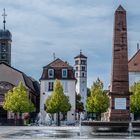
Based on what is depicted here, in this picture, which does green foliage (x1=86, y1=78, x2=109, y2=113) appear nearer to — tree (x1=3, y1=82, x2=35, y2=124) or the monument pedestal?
tree (x1=3, y1=82, x2=35, y2=124)

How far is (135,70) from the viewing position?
98.6 meters

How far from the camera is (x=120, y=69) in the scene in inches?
1502

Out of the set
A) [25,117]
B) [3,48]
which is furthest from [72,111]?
[3,48]

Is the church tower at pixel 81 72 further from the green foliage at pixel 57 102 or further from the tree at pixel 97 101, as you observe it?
the green foliage at pixel 57 102

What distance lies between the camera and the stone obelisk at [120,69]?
38.2 m

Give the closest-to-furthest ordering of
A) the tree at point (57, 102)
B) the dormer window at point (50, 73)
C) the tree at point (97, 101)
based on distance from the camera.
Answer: the tree at point (57, 102) < the tree at point (97, 101) < the dormer window at point (50, 73)

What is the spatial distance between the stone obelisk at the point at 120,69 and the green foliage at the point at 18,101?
40817 millimetres

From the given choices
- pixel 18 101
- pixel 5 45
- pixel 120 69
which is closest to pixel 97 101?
pixel 18 101

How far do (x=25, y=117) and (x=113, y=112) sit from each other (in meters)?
43.2

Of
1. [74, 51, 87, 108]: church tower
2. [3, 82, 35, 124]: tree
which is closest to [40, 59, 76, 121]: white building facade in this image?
[3, 82, 35, 124]: tree

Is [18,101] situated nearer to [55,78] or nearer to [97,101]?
[97,101]

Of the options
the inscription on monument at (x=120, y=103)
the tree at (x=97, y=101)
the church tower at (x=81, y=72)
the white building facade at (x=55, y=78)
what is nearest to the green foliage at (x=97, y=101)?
the tree at (x=97, y=101)

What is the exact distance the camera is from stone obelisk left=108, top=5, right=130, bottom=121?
38.2 metres

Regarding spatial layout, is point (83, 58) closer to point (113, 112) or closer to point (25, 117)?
point (25, 117)
